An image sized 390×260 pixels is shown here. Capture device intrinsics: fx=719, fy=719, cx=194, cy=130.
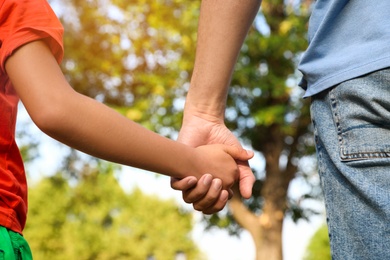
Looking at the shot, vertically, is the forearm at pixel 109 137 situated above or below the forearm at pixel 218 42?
below

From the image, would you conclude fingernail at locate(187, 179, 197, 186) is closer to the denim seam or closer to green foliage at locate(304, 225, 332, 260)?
the denim seam

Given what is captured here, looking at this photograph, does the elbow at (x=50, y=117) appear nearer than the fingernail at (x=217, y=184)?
Yes

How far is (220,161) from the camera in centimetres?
257

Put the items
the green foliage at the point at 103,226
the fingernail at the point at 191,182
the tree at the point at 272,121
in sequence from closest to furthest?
the fingernail at the point at 191,182 → the tree at the point at 272,121 → the green foliage at the point at 103,226

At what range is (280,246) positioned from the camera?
14.1m

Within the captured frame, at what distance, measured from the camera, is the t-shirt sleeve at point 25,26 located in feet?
6.42

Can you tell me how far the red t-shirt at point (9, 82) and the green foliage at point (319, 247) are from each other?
4552 cm

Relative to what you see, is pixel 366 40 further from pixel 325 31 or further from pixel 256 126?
pixel 256 126

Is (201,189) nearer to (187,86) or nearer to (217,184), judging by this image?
(217,184)

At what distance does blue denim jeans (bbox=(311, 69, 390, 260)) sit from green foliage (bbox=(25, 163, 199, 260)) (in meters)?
31.1

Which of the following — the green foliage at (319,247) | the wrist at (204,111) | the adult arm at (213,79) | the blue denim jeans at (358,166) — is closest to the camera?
the blue denim jeans at (358,166)

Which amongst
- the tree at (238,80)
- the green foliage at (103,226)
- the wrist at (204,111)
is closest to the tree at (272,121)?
the tree at (238,80)

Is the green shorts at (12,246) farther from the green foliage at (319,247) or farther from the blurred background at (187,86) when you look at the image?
the green foliage at (319,247)

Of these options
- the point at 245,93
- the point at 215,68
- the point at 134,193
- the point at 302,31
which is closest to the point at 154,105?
the point at 245,93
